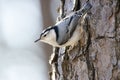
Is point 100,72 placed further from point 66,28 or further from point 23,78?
point 23,78

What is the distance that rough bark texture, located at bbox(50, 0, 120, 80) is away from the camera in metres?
1.78

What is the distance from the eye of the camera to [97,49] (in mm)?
1816

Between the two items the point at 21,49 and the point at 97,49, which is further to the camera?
the point at 21,49

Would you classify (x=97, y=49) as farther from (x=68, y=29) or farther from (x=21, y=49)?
(x=21, y=49)

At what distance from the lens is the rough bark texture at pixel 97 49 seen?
70.2 inches

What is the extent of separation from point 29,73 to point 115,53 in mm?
2887

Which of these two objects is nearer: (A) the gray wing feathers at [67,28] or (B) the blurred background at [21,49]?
(A) the gray wing feathers at [67,28]

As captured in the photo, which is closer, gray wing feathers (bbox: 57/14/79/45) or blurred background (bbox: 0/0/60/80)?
gray wing feathers (bbox: 57/14/79/45)

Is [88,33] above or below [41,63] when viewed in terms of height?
above

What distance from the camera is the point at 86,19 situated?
1859 mm

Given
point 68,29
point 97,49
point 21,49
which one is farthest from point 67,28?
point 21,49

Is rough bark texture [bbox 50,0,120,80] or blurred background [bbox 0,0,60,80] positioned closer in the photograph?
rough bark texture [bbox 50,0,120,80]

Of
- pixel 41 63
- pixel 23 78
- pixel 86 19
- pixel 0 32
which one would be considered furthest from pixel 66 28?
pixel 0 32

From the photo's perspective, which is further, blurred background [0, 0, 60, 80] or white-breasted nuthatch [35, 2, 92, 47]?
blurred background [0, 0, 60, 80]
